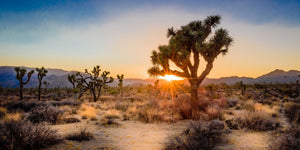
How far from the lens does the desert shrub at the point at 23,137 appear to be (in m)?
4.27

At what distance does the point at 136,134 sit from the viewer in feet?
22.8

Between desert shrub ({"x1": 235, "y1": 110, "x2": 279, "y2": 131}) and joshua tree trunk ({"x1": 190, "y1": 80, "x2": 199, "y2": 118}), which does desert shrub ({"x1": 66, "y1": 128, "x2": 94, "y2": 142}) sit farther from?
desert shrub ({"x1": 235, "y1": 110, "x2": 279, "y2": 131})

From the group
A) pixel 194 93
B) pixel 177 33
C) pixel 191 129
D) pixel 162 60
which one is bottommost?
pixel 191 129

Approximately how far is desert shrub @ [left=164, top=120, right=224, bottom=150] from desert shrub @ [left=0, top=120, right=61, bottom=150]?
3.66 meters

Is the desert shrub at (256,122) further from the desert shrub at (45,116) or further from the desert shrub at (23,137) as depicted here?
the desert shrub at (45,116)

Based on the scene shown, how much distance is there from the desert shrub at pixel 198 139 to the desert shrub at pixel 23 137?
144 inches

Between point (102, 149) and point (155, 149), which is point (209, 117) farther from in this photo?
point (102, 149)

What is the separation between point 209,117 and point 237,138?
3.44 meters

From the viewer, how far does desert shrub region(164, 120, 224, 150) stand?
4574 millimetres

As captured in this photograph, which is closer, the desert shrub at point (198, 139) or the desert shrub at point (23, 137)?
the desert shrub at point (23, 137)

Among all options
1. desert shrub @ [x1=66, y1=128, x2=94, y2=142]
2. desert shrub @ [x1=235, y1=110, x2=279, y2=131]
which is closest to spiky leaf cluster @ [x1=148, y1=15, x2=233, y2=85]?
desert shrub @ [x1=235, y1=110, x2=279, y2=131]

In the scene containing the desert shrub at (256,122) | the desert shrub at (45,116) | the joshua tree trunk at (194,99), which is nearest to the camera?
the desert shrub at (256,122)

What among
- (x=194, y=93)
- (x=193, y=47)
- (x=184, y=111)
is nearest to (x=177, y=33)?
(x=193, y=47)

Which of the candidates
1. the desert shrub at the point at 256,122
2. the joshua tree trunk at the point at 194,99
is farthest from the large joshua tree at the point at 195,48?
the desert shrub at the point at 256,122
